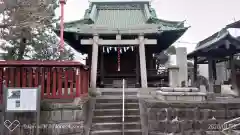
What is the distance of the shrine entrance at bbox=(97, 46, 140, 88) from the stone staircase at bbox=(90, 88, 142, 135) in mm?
6291

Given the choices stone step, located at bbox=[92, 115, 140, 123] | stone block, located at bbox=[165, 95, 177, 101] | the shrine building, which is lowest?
stone step, located at bbox=[92, 115, 140, 123]

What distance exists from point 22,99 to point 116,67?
38.3 feet

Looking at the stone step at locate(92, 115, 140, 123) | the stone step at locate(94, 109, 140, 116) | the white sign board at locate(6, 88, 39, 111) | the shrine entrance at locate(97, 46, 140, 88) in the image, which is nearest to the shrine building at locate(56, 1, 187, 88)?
the shrine entrance at locate(97, 46, 140, 88)

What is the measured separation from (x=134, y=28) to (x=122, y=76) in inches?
187

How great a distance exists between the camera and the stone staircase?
24.9ft

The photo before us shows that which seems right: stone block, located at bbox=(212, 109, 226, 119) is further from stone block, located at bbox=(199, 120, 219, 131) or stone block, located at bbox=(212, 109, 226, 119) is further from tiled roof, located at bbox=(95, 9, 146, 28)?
tiled roof, located at bbox=(95, 9, 146, 28)

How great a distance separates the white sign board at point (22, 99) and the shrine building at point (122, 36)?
6399 millimetres

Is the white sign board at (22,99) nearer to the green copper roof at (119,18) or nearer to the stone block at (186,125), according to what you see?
the stone block at (186,125)

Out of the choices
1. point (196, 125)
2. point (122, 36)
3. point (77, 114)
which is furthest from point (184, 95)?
point (122, 36)

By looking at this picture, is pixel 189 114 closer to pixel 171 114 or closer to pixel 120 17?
pixel 171 114

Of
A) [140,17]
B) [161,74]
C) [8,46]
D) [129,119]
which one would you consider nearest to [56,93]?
[129,119]

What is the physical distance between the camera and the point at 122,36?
14.6m

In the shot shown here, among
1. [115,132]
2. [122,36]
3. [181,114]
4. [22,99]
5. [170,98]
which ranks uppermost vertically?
[122,36]

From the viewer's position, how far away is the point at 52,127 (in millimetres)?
6797
